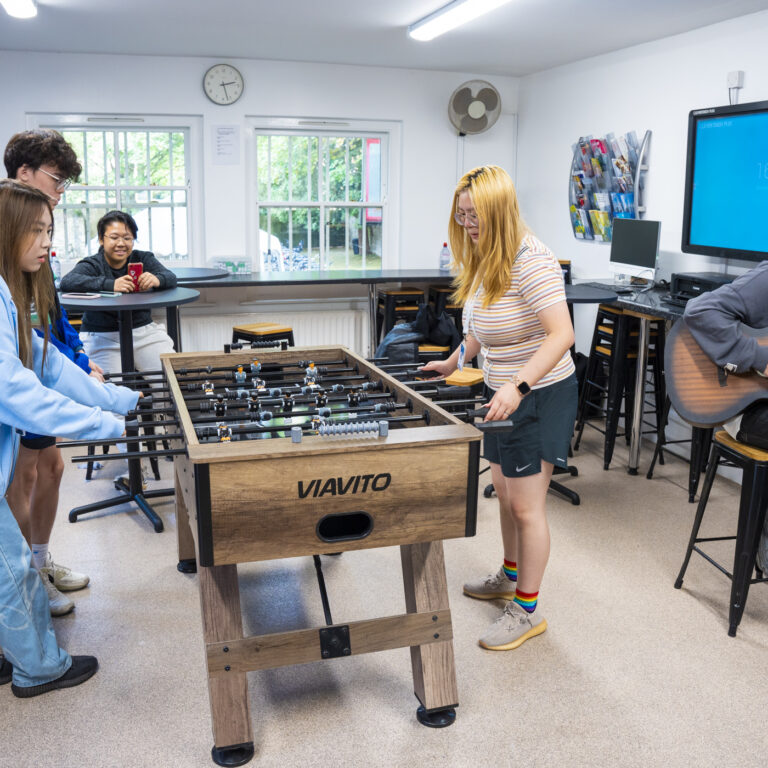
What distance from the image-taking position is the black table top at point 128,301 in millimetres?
3666

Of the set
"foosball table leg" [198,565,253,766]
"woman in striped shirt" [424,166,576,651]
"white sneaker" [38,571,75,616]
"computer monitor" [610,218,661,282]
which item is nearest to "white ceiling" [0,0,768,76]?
"computer monitor" [610,218,661,282]

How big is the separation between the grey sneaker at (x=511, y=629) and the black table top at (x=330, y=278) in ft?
12.4

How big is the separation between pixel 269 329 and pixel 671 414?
2.64 metres

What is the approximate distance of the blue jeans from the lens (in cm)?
226

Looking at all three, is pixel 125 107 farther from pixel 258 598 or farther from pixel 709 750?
pixel 709 750

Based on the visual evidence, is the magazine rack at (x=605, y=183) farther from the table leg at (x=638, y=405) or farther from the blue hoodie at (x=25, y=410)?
the blue hoodie at (x=25, y=410)

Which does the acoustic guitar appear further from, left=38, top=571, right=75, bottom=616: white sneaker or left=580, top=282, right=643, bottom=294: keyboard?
left=38, top=571, right=75, bottom=616: white sneaker

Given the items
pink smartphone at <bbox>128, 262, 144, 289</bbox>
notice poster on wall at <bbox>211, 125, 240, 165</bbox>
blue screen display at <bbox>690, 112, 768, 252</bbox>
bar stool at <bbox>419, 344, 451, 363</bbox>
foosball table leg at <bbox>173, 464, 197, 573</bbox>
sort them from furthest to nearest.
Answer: notice poster on wall at <bbox>211, 125, 240, 165</bbox> < bar stool at <bbox>419, 344, 451, 363</bbox> < blue screen display at <bbox>690, 112, 768, 252</bbox> < pink smartphone at <bbox>128, 262, 144, 289</bbox> < foosball table leg at <bbox>173, 464, 197, 573</bbox>

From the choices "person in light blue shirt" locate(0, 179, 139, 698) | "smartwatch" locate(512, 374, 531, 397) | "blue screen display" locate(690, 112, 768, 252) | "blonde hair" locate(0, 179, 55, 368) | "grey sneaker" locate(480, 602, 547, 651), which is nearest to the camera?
"person in light blue shirt" locate(0, 179, 139, 698)

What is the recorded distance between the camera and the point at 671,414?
16.8 ft

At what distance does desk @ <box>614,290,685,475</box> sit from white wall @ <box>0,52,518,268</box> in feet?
9.13

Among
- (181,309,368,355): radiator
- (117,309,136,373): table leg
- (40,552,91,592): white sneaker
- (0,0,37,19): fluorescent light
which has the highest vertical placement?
(0,0,37,19): fluorescent light

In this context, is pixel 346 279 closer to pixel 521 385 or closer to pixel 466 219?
pixel 466 219

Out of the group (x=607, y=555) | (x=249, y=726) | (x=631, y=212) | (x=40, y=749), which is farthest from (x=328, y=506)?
(x=631, y=212)
